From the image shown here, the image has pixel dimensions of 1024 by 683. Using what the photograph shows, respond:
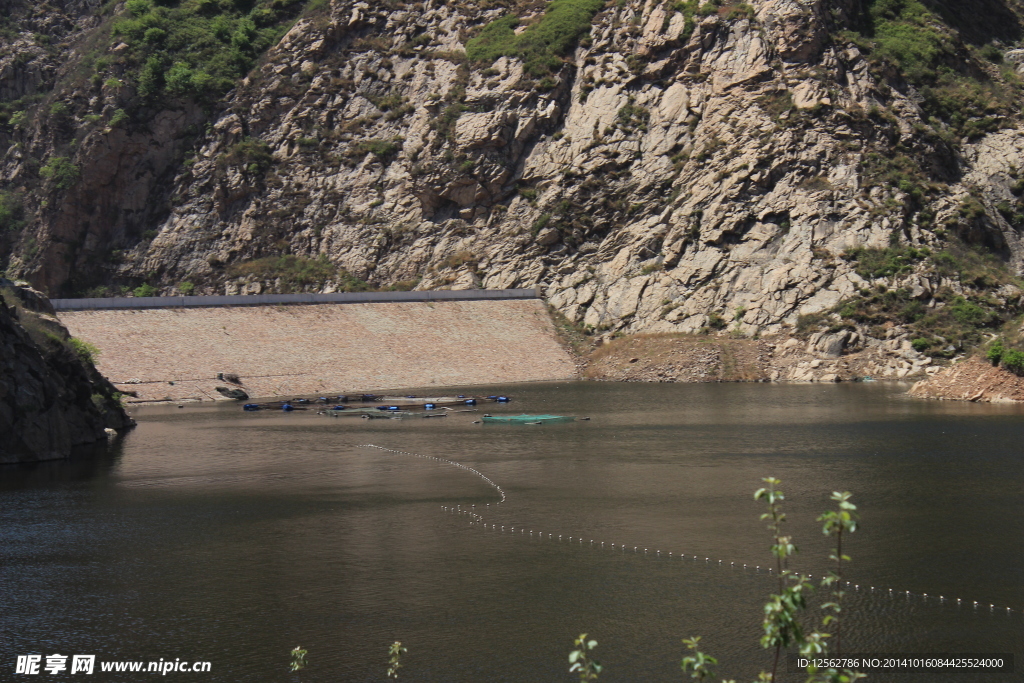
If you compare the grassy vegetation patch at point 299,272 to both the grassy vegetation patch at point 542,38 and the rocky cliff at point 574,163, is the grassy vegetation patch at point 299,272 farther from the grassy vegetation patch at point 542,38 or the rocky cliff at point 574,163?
the grassy vegetation patch at point 542,38

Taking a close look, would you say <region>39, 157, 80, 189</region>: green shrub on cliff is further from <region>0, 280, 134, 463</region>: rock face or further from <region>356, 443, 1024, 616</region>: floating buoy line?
<region>356, 443, 1024, 616</region>: floating buoy line

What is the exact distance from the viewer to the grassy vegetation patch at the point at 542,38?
3851 inches

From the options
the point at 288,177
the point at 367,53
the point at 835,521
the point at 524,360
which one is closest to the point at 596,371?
the point at 524,360

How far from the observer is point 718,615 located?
59.5ft

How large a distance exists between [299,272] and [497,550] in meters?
76.5

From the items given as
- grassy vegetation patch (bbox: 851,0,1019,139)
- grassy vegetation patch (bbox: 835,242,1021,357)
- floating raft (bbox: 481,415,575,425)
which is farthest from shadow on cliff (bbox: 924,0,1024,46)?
floating raft (bbox: 481,415,575,425)

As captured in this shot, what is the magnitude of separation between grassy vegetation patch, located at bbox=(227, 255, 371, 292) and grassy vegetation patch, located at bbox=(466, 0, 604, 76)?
27.4 metres

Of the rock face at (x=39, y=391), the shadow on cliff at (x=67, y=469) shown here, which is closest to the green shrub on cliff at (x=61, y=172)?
the rock face at (x=39, y=391)

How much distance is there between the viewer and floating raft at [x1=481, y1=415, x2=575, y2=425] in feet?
161

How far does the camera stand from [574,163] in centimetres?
9225

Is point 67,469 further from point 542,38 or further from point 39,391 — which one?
point 542,38

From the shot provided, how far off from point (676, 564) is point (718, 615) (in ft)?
11.3

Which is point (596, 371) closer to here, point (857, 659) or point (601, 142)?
point (601, 142)

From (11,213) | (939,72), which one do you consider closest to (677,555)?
(939,72)
